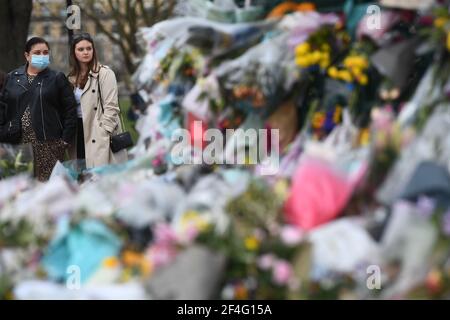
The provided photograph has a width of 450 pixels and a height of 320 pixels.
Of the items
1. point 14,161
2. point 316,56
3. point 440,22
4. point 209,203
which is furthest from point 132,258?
point 14,161

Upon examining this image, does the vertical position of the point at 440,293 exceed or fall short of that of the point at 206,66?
it falls short

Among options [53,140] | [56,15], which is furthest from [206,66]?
[56,15]

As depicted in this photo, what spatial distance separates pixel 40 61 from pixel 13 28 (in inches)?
231

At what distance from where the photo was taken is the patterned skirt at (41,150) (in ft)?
24.2

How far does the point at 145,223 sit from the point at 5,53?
9.56m

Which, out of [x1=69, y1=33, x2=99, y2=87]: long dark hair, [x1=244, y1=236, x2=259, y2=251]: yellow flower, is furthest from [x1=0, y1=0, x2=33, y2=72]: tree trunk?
[x1=244, y1=236, x2=259, y2=251]: yellow flower

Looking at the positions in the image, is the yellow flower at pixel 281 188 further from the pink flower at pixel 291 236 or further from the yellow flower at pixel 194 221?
the yellow flower at pixel 194 221

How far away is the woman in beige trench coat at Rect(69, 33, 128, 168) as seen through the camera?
7527 mm

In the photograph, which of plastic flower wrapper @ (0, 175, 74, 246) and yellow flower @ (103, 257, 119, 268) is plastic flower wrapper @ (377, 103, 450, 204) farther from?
plastic flower wrapper @ (0, 175, 74, 246)

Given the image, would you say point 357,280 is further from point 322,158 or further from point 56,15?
point 56,15

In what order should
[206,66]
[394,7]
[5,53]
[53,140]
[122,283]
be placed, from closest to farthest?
1. [122,283]
2. [394,7]
3. [206,66]
4. [53,140]
5. [5,53]

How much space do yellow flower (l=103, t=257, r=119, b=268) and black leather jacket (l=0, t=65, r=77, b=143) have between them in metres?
3.98

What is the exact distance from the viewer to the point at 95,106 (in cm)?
758

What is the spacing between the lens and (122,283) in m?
3.41
